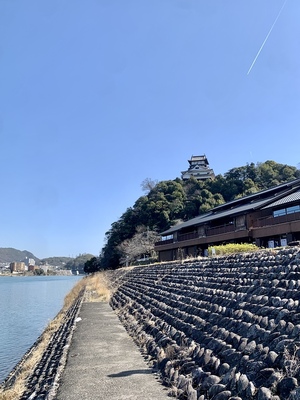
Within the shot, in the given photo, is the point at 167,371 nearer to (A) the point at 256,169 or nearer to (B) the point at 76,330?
(B) the point at 76,330

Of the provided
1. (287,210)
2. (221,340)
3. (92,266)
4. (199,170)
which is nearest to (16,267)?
(92,266)

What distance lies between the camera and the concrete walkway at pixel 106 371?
5667 mm

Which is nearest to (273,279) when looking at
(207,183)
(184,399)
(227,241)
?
(184,399)

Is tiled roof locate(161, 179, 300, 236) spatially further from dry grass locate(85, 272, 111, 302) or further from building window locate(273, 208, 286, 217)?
dry grass locate(85, 272, 111, 302)

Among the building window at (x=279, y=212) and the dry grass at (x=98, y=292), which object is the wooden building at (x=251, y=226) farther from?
the dry grass at (x=98, y=292)

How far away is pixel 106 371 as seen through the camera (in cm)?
697

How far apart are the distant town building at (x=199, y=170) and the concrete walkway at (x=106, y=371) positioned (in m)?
58.5

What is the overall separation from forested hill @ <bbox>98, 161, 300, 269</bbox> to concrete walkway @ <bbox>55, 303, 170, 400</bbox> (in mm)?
35785

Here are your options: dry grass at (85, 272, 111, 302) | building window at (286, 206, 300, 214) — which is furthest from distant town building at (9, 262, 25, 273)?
building window at (286, 206, 300, 214)

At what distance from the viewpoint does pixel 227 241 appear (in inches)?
998

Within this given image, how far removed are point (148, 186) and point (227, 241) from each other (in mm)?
43717

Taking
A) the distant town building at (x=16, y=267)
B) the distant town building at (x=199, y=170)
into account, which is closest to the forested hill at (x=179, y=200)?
the distant town building at (x=199, y=170)

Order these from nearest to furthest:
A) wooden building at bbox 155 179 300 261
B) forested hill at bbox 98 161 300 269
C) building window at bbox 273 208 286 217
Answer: wooden building at bbox 155 179 300 261 → building window at bbox 273 208 286 217 → forested hill at bbox 98 161 300 269

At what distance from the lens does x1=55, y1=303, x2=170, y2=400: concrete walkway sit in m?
5.67
